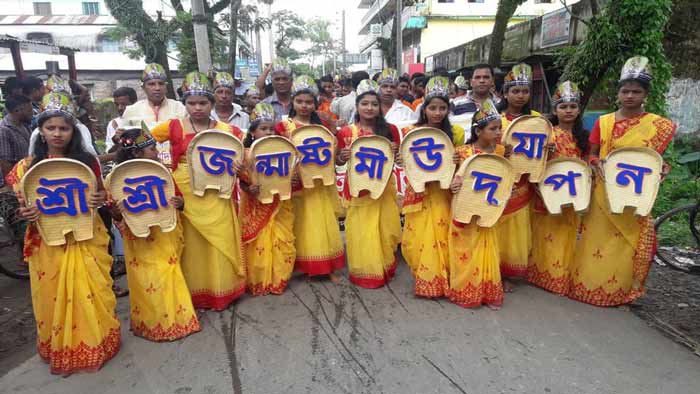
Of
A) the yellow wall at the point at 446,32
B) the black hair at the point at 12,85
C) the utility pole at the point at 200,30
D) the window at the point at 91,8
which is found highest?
the window at the point at 91,8

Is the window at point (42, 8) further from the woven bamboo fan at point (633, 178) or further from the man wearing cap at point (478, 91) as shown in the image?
the woven bamboo fan at point (633, 178)

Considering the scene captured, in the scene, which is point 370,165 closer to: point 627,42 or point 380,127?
point 380,127

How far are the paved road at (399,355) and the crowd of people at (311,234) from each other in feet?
0.50

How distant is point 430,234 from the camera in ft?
12.3

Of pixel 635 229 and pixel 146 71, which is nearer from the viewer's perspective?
pixel 635 229

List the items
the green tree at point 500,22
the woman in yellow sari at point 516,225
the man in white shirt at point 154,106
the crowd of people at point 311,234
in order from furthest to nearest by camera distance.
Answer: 1. the green tree at point 500,22
2. the man in white shirt at point 154,106
3. the woman in yellow sari at point 516,225
4. the crowd of people at point 311,234

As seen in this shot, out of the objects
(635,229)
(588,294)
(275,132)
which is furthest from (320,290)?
(635,229)

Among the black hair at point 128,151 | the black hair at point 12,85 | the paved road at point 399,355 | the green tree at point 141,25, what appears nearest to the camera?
the paved road at point 399,355

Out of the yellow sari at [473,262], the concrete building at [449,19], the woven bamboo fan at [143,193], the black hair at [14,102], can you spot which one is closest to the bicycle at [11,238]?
the black hair at [14,102]

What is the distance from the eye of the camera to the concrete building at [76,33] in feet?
92.7

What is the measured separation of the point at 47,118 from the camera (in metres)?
2.79

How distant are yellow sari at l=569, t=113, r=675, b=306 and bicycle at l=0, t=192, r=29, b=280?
491 centimetres

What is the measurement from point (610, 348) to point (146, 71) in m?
4.72

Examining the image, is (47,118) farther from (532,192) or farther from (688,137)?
(688,137)
